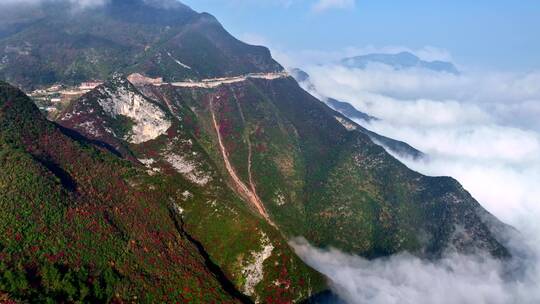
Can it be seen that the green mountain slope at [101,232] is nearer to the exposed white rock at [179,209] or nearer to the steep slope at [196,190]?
the exposed white rock at [179,209]

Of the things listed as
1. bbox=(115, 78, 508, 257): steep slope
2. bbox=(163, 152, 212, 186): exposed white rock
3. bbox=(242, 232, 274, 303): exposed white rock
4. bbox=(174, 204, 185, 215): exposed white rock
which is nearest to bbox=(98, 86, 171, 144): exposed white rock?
bbox=(163, 152, 212, 186): exposed white rock

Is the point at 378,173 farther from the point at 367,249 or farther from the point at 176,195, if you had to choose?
the point at 176,195

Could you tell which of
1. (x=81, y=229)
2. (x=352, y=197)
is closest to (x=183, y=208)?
(x=81, y=229)

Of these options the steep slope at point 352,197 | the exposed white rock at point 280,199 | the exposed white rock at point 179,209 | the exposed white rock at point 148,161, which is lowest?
the exposed white rock at point 148,161

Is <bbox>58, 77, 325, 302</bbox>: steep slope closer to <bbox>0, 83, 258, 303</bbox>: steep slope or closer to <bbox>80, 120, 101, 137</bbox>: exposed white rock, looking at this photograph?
<bbox>80, 120, 101, 137</bbox>: exposed white rock

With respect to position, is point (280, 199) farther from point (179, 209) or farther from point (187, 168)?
point (179, 209)

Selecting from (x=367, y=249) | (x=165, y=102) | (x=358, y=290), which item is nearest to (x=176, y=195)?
(x=358, y=290)

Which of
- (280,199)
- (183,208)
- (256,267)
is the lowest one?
(183,208)

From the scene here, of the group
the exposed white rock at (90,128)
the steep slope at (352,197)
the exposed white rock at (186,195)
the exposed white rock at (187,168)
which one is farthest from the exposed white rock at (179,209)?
the exposed white rock at (90,128)
